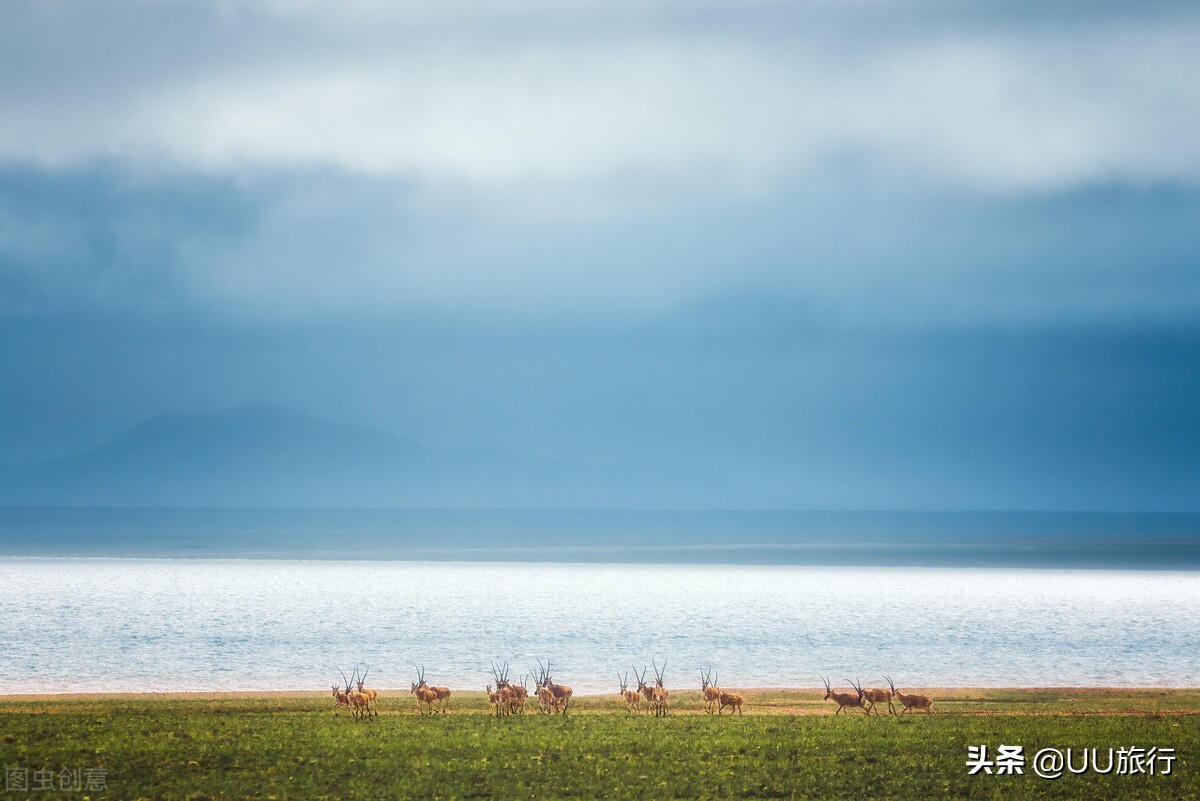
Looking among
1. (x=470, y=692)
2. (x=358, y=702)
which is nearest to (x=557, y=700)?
(x=358, y=702)

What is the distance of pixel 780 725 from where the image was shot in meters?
25.2

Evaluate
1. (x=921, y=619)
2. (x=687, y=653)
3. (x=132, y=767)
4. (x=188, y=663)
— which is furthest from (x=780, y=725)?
(x=921, y=619)

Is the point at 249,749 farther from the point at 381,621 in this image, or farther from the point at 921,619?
the point at 921,619

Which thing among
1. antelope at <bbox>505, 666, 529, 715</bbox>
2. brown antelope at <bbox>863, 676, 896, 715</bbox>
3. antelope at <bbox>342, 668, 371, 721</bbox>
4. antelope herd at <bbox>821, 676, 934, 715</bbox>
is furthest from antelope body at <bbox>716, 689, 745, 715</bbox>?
antelope at <bbox>342, 668, 371, 721</bbox>

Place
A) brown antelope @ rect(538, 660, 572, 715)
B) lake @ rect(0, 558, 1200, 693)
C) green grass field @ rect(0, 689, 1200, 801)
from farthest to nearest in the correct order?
lake @ rect(0, 558, 1200, 693) → brown antelope @ rect(538, 660, 572, 715) → green grass field @ rect(0, 689, 1200, 801)

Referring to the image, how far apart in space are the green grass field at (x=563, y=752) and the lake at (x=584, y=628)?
35.0ft

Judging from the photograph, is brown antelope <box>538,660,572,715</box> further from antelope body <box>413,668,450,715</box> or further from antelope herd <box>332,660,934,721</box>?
antelope body <box>413,668,450,715</box>

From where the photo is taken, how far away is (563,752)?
21.6 m

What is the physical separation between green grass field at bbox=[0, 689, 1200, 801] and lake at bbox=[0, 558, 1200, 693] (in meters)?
10.7

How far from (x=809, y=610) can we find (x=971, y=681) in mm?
27727

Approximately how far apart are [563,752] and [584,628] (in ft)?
112

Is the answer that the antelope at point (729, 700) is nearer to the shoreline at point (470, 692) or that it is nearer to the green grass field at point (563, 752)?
the green grass field at point (563, 752)

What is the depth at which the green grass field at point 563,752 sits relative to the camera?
62.1 feet

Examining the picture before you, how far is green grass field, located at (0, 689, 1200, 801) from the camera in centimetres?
1894
